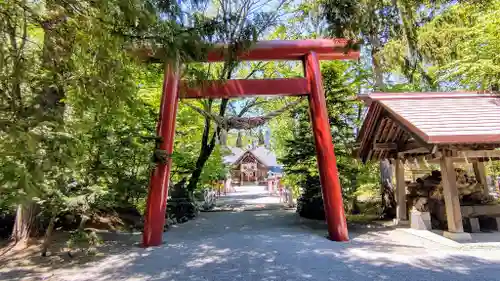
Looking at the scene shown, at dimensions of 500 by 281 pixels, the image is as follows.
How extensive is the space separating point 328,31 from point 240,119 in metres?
4.07

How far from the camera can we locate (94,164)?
491 cm

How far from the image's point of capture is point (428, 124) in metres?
5.24

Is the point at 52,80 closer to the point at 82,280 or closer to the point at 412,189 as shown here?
the point at 82,280

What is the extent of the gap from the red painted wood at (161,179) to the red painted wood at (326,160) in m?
2.87

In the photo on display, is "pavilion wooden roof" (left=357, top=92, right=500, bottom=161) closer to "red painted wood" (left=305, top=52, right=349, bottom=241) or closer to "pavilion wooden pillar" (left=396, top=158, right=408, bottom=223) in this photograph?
"pavilion wooden pillar" (left=396, top=158, right=408, bottom=223)

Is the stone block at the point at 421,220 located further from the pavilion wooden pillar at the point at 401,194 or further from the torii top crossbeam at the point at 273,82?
the torii top crossbeam at the point at 273,82

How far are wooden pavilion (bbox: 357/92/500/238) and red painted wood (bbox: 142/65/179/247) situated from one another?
4174mm

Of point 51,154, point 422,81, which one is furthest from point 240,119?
point 422,81

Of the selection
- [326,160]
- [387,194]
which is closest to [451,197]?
[326,160]

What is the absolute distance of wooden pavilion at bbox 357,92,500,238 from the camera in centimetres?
499

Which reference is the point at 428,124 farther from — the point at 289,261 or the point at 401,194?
the point at 289,261

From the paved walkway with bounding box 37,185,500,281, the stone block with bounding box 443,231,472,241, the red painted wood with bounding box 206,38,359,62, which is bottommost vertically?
the paved walkway with bounding box 37,185,500,281

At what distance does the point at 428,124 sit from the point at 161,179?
496 cm

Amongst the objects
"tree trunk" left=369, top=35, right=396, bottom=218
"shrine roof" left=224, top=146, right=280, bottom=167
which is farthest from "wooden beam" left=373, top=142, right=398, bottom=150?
"shrine roof" left=224, top=146, right=280, bottom=167
